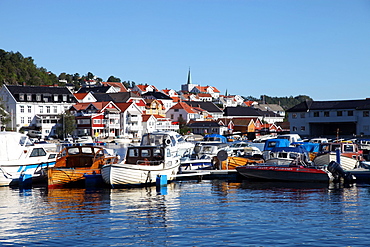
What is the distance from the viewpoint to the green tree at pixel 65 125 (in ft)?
314

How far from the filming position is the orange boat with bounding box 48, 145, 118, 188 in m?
27.2

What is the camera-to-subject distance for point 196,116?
13875 cm

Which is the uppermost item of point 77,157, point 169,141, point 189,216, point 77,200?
point 169,141

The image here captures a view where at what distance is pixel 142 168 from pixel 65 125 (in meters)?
71.9

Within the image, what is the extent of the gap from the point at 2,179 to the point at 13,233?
1292 cm

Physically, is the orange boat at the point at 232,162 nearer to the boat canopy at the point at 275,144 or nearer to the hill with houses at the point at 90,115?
the boat canopy at the point at 275,144

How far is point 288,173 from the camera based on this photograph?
29.2 m

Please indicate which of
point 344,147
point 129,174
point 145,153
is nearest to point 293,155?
point 344,147

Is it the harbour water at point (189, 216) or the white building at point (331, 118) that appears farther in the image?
the white building at point (331, 118)

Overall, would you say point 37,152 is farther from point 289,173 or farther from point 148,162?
point 289,173

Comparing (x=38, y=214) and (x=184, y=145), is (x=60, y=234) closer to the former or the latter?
(x=38, y=214)

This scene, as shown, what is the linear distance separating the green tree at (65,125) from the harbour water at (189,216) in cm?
6947

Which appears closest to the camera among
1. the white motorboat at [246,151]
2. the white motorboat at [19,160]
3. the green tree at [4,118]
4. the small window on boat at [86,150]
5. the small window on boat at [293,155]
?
the white motorboat at [19,160]

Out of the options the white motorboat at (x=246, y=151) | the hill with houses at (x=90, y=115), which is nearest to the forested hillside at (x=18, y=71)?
the hill with houses at (x=90, y=115)
